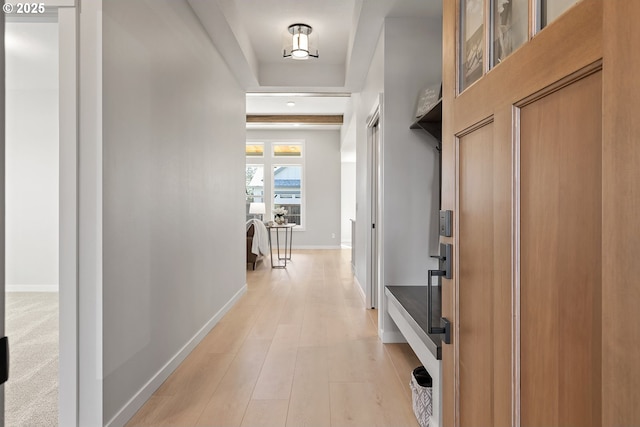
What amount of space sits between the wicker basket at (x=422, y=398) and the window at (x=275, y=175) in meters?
7.66

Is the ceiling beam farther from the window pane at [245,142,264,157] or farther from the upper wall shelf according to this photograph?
the upper wall shelf

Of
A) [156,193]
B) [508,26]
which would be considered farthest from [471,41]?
[156,193]

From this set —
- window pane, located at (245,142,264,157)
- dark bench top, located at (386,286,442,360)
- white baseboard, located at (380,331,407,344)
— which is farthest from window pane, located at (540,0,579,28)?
window pane, located at (245,142,264,157)

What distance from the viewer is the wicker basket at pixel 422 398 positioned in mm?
1726

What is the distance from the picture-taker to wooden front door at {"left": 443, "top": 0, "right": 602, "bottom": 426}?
2.13 feet

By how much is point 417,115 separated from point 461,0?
5.63ft

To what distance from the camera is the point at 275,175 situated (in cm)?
942

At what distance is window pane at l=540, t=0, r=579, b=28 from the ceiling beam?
7.41 m

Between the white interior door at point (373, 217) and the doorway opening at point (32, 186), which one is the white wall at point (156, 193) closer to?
the white interior door at point (373, 217)

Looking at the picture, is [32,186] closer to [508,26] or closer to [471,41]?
→ [471,41]

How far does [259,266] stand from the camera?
6.81m

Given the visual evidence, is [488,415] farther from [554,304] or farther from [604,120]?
[604,120]

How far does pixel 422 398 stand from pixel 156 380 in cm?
148

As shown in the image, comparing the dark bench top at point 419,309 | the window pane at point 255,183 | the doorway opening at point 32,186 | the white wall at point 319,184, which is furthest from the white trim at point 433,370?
the window pane at point 255,183
